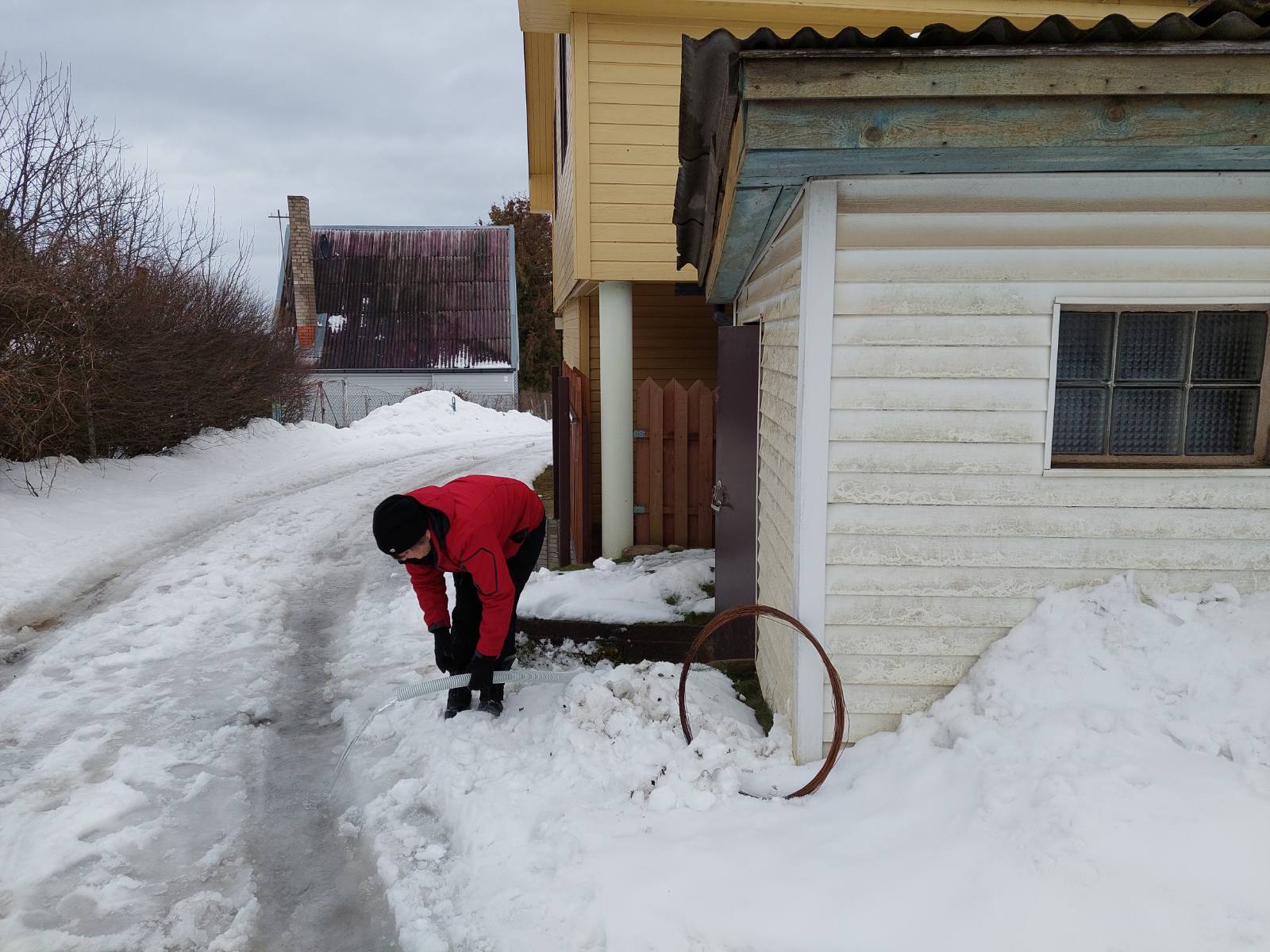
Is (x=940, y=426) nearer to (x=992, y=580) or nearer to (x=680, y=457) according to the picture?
(x=992, y=580)

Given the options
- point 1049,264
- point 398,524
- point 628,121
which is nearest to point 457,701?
point 398,524

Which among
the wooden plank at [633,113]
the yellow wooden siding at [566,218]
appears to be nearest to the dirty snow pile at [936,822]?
the yellow wooden siding at [566,218]

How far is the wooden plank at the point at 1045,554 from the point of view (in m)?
3.59

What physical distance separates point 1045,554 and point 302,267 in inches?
1125

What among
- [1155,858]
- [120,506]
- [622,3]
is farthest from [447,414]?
[1155,858]

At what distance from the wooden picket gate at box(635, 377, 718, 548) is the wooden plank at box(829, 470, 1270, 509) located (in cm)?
476

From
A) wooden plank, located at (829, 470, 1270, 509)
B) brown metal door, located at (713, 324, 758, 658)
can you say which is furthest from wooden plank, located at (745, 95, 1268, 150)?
brown metal door, located at (713, 324, 758, 658)

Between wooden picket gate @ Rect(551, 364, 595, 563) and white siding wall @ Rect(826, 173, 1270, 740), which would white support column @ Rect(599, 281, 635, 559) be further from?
white siding wall @ Rect(826, 173, 1270, 740)

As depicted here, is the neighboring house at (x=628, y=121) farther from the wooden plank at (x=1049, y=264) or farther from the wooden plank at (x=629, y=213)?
the wooden plank at (x=1049, y=264)

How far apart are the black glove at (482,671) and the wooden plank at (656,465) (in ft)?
13.8

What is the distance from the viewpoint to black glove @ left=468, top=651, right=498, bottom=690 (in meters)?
4.46

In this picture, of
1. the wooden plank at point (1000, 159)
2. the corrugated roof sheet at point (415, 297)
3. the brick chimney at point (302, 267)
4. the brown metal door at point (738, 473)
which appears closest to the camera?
the wooden plank at point (1000, 159)

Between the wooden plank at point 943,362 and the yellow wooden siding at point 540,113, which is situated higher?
the yellow wooden siding at point 540,113

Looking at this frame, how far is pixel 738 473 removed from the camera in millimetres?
5734
